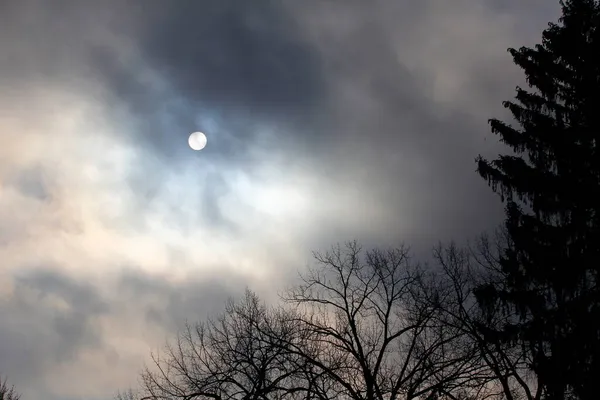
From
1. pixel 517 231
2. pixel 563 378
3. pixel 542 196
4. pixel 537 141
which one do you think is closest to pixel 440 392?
pixel 563 378

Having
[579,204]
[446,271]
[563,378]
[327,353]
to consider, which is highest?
[446,271]

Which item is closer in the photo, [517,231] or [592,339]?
[592,339]

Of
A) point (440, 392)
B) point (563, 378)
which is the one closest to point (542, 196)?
point (563, 378)

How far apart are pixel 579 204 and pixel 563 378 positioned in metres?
4.46

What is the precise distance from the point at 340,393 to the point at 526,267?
22.5ft

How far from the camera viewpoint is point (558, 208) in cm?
1536

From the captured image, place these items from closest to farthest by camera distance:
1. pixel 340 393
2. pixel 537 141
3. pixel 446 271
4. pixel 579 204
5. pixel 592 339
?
pixel 592 339 < pixel 579 204 < pixel 537 141 < pixel 340 393 < pixel 446 271

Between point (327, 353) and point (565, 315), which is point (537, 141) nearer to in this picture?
point (565, 315)

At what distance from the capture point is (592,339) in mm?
13523

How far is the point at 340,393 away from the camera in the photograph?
17.9 meters

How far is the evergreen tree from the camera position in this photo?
13837mm

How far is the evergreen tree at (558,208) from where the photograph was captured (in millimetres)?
13837

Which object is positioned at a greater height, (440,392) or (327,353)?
(327,353)

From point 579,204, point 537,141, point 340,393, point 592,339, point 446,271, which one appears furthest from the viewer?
point 446,271
